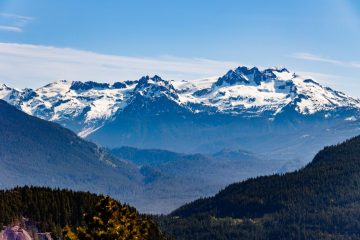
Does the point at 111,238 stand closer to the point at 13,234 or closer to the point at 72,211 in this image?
the point at 13,234

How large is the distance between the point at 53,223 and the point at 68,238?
98034 mm

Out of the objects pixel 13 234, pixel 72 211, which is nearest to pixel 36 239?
pixel 13 234

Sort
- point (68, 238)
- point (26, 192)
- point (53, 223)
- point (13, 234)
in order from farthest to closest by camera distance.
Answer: point (26, 192), point (53, 223), point (13, 234), point (68, 238)

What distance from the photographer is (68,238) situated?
82.7 metres

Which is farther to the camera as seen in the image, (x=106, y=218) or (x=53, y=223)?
(x=53, y=223)

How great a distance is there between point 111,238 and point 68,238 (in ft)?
14.3

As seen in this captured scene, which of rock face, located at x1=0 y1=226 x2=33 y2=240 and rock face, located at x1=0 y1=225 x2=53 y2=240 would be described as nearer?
rock face, located at x1=0 y1=226 x2=33 y2=240

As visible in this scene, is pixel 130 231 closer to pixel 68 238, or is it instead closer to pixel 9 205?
pixel 68 238

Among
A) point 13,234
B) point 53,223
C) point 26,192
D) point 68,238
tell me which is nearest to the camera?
point 68,238

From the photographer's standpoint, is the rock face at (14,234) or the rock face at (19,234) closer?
the rock face at (14,234)

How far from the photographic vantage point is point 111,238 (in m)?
82.9

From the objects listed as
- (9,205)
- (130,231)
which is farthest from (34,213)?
(130,231)

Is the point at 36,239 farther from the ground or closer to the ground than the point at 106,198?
closer to the ground

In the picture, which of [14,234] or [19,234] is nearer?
[19,234]
